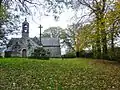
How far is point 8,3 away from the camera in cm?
1644

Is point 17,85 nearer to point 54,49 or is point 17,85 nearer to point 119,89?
point 119,89

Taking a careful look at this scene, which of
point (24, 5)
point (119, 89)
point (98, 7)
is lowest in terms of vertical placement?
point (119, 89)

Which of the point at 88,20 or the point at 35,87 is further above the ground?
the point at 88,20

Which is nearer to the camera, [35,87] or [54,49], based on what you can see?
[35,87]

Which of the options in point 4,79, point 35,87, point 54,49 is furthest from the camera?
point 54,49

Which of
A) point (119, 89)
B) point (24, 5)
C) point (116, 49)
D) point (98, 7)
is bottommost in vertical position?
point (119, 89)


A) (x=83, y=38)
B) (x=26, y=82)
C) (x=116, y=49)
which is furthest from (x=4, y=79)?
(x=116, y=49)

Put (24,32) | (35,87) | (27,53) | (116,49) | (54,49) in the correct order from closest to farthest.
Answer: (35,87) → (116,49) → (24,32) → (27,53) → (54,49)

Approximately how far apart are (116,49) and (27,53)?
112ft

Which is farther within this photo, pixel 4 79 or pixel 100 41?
pixel 100 41

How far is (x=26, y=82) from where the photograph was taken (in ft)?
38.6

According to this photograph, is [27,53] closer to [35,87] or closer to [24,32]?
[24,32]

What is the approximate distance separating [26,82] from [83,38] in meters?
20.6

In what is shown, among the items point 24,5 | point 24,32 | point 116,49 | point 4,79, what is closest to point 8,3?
point 24,5
